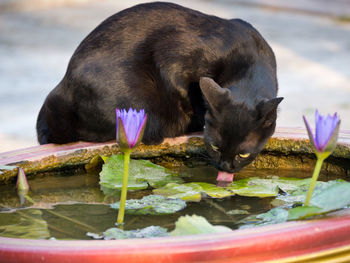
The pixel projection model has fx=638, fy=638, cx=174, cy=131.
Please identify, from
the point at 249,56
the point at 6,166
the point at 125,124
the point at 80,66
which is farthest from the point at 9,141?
the point at 125,124

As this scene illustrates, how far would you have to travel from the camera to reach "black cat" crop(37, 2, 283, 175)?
196cm

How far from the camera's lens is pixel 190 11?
211 centimetres

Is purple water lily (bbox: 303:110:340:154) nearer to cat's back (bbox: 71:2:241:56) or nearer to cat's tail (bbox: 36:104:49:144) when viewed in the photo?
cat's back (bbox: 71:2:241:56)

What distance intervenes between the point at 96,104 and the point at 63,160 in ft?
1.25

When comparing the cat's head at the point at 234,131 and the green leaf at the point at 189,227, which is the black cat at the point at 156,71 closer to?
the cat's head at the point at 234,131

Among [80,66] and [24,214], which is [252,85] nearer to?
[80,66]

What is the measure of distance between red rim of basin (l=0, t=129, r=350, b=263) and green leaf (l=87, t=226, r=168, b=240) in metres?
0.22

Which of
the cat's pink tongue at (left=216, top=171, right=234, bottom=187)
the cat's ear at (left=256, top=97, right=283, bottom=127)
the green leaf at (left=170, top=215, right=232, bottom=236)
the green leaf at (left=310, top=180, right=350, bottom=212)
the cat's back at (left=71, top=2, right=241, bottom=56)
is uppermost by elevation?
the cat's back at (left=71, top=2, right=241, bottom=56)

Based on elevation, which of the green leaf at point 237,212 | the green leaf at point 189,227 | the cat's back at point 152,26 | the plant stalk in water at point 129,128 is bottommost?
the green leaf at point 237,212

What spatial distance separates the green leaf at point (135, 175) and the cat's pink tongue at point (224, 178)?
11 cm

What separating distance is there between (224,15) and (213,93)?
5.11 m

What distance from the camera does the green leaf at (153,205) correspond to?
1.36 meters

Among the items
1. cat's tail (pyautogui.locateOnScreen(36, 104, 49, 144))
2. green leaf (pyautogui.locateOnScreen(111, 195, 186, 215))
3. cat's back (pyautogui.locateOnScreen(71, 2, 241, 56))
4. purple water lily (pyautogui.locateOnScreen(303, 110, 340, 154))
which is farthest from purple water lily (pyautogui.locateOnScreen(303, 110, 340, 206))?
cat's tail (pyautogui.locateOnScreen(36, 104, 49, 144))

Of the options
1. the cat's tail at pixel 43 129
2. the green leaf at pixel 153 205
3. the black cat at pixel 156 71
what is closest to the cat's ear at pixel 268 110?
the black cat at pixel 156 71
